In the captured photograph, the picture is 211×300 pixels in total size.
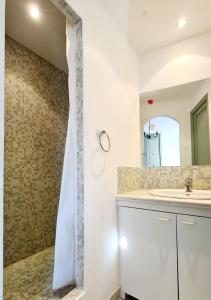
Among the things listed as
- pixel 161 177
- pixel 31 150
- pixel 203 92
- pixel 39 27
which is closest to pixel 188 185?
pixel 161 177

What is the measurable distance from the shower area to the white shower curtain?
11 centimetres

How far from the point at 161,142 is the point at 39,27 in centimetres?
171

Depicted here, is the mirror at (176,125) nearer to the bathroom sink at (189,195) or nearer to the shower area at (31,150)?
the bathroom sink at (189,195)

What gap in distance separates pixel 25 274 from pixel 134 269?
1.02 m

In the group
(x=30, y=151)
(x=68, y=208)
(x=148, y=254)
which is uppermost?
(x=30, y=151)

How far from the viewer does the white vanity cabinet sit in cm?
129

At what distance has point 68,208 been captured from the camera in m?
1.47

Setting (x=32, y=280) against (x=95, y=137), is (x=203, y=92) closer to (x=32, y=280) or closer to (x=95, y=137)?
(x=95, y=137)

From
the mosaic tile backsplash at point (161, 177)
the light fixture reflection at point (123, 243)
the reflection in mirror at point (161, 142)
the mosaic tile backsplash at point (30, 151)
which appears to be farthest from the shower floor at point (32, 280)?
the reflection in mirror at point (161, 142)

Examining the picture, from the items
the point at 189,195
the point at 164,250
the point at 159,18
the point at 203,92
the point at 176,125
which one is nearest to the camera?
the point at 164,250

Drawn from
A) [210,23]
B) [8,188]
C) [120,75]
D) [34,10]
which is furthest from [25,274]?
[210,23]

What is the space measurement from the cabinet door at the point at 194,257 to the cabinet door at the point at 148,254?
0.05 meters

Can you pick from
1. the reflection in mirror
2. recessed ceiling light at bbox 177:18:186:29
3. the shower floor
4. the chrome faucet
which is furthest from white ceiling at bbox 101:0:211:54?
the shower floor

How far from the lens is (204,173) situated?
74.0 inches
